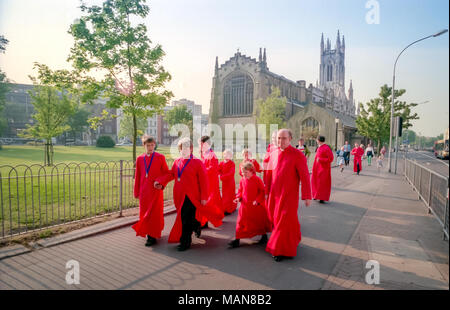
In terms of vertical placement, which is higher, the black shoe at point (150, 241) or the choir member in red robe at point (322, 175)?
the choir member in red robe at point (322, 175)

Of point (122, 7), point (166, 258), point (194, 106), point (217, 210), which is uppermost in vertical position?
point (194, 106)

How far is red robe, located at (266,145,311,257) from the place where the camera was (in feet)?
13.7

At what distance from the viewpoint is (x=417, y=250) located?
14.9ft

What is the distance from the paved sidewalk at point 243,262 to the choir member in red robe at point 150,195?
277mm

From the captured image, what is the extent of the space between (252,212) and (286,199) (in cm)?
79

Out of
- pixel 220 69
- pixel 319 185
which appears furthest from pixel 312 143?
pixel 319 185

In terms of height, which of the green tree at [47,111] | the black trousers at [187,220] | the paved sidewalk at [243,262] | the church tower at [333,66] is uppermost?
the church tower at [333,66]

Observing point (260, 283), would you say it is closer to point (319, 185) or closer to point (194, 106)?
point (319, 185)

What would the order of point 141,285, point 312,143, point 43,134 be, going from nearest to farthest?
1. point 141,285
2. point 43,134
3. point 312,143

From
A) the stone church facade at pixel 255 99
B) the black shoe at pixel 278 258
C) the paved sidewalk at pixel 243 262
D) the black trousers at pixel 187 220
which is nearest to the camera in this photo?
the paved sidewalk at pixel 243 262

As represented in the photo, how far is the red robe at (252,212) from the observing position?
473 cm

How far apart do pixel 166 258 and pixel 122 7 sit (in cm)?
1039

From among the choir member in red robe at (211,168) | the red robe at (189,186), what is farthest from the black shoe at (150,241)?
the choir member in red robe at (211,168)

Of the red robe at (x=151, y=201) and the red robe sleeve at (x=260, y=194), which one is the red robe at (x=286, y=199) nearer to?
the red robe sleeve at (x=260, y=194)
